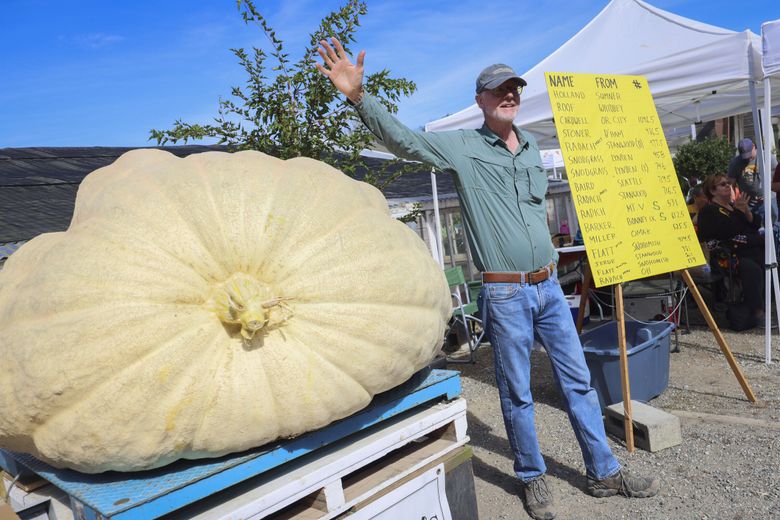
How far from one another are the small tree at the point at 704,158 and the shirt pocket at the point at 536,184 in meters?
15.9

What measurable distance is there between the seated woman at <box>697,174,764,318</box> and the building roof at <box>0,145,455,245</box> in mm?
2979

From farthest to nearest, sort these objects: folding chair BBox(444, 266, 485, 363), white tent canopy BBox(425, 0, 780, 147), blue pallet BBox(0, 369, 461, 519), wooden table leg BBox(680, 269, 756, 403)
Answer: folding chair BBox(444, 266, 485, 363)
white tent canopy BBox(425, 0, 780, 147)
wooden table leg BBox(680, 269, 756, 403)
blue pallet BBox(0, 369, 461, 519)

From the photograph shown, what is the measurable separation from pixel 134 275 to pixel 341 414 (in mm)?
668

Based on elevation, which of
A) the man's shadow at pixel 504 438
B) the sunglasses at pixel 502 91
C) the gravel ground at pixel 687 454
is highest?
the sunglasses at pixel 502 91

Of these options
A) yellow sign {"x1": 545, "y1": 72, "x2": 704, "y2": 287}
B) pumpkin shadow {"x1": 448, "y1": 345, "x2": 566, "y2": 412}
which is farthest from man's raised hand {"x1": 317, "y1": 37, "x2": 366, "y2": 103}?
pumpkin shadow {"x1": 448, "y1": 345, "x2": 566, "y2": 412}

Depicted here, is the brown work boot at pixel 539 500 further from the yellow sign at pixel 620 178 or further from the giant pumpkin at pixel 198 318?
the giant pumpkin at pixel 198 318

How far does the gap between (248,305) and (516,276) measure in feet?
5.41

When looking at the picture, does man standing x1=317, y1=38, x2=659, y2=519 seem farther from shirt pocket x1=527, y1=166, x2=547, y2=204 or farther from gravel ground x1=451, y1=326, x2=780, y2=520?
gravel ground x1=451, y1=326, x2=780, y2=520

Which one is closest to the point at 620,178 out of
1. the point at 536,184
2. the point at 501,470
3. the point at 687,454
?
the point at 536,184

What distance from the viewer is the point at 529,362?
2824 millimetres

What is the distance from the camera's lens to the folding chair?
6383 mm

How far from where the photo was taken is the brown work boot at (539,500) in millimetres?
2812

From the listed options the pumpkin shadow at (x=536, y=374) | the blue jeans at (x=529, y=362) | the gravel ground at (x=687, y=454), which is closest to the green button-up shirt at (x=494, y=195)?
the blue jeans at (x=529, y=362)

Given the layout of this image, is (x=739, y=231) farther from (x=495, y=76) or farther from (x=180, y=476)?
(x=180, y=476)
